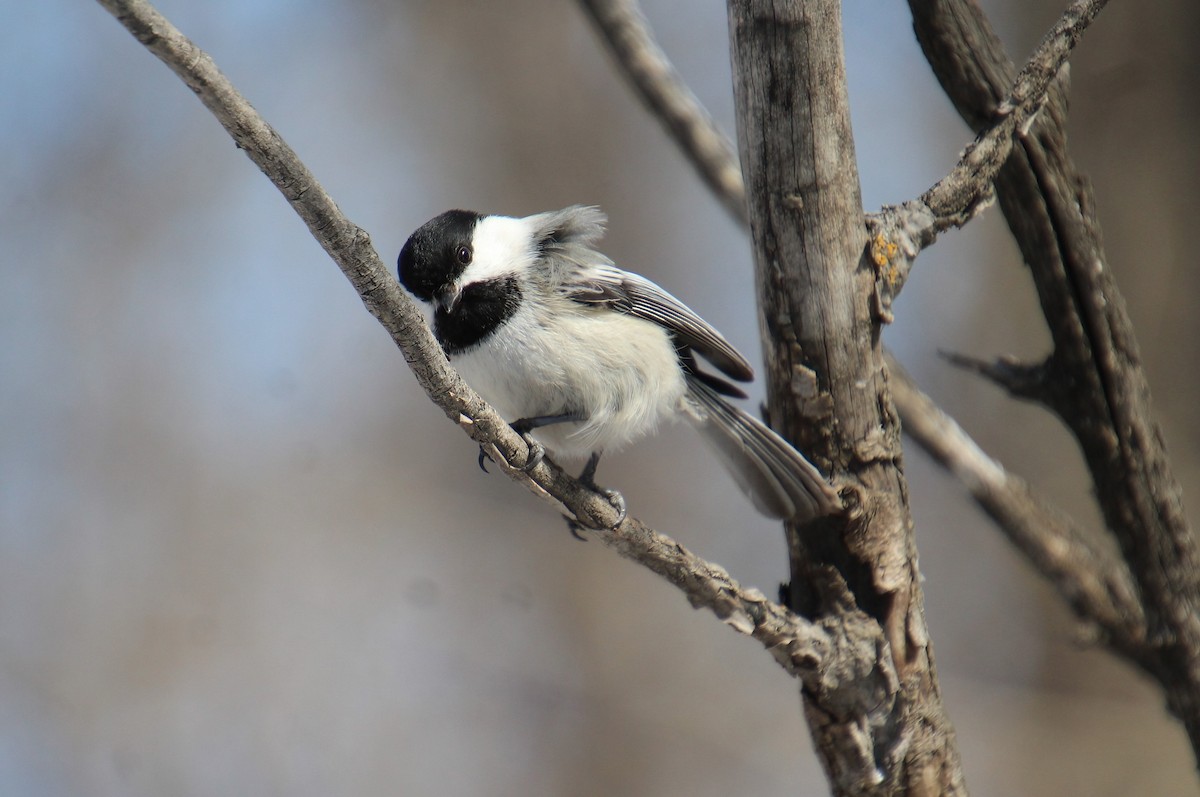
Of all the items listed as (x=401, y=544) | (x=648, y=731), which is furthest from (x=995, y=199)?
(x=401, y=544)

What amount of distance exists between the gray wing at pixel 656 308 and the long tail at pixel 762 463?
119 mm

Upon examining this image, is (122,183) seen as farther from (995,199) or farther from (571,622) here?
(995,199)

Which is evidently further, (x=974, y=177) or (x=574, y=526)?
(x=574, y=526)

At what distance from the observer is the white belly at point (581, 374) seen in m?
2.08

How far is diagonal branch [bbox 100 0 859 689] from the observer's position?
1021 millimetres

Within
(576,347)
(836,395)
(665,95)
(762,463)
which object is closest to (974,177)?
(836,395)

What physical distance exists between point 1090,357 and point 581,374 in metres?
1.21

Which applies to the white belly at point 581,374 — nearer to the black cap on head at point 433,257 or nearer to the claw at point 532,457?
the black cap on head at point 433,257

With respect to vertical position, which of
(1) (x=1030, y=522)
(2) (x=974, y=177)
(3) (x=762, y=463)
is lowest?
(3) (x=762, y=463)

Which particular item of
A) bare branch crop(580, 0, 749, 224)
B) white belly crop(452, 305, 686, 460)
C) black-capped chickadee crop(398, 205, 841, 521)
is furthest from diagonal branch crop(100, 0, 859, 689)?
bare branch crop(580, 0, 749, 224)

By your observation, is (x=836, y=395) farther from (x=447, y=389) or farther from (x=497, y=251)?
(x=497, y=251)

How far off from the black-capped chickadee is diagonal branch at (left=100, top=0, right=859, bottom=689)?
16cm

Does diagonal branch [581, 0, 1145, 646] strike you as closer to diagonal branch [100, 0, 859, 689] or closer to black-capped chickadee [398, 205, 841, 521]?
black-capped chickadee [398, 205, 841, 521]

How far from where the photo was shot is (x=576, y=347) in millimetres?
2119
